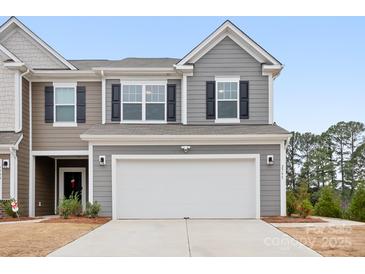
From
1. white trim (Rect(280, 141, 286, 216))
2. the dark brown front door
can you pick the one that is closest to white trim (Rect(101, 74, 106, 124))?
the dark brown front door

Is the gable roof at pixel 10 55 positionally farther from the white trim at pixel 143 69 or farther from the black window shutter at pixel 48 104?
the white trim at pixel 143 69

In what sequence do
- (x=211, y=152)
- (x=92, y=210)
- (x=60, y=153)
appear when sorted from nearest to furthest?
(x=92, y=210) < (x=211, y=152) < (x=60, y=153)

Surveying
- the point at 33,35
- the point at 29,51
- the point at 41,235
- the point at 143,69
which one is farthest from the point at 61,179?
the point at 41,235

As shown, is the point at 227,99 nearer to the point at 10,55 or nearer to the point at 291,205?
the point at 291,205

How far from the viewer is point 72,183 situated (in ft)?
74.2

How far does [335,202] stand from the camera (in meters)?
22.2

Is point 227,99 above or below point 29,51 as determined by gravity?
below

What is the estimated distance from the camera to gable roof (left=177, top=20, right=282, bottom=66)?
19.3 meters

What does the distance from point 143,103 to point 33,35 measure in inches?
207

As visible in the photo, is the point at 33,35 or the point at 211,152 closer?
the point at 211,152

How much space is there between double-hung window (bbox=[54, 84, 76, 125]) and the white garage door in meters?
3.10

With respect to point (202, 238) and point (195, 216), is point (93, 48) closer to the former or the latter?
point (195, 216)

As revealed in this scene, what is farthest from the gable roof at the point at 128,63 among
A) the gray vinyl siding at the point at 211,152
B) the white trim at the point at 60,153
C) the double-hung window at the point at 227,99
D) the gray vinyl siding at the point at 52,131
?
the gray vinyl siding at the point at 211,152

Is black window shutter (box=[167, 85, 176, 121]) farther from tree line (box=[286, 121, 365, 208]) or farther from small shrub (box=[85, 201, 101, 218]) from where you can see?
tree line (box=[286, 121, 365, 208])
